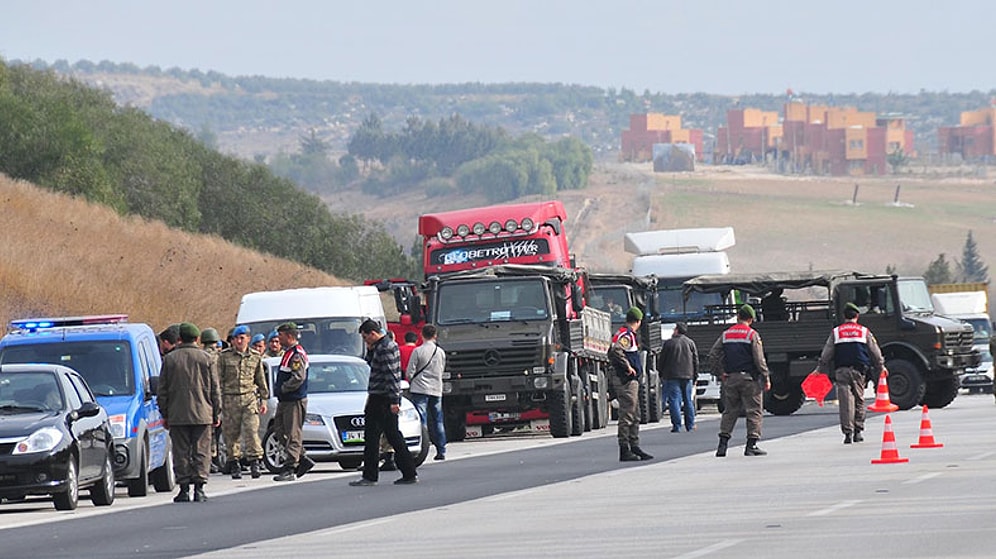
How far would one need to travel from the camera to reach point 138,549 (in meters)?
17.3

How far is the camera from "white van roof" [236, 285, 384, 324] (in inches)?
1421

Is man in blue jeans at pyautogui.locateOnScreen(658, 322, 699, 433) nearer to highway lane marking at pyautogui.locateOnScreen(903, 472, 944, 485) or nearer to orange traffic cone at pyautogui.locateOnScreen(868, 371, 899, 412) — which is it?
orange traffic cone at pyautogui.locateOnScreen(868, 371, 899, 412)

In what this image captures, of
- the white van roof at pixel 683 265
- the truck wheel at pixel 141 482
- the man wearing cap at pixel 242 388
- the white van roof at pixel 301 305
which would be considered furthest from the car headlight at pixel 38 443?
the white van roof at pixel 683 265

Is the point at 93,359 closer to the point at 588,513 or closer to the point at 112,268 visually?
the point at 588,513

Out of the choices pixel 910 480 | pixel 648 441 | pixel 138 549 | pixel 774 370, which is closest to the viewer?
pixel 138 549

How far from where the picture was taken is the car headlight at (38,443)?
21438 mm

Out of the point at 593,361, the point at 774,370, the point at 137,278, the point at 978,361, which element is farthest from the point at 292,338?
the point at 137,278

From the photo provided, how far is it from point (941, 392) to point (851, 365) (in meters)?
13.5

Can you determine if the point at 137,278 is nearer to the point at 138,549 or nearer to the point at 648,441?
the point at 648,441

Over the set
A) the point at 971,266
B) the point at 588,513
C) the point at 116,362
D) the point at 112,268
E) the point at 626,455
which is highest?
the point at 116,362

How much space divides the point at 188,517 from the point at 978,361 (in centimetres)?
2540

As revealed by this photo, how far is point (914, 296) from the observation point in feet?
142

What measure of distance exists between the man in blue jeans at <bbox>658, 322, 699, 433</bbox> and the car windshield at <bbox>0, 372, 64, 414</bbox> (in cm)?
1567

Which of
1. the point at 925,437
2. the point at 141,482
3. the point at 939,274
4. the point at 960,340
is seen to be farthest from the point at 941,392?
the point at 939,274
